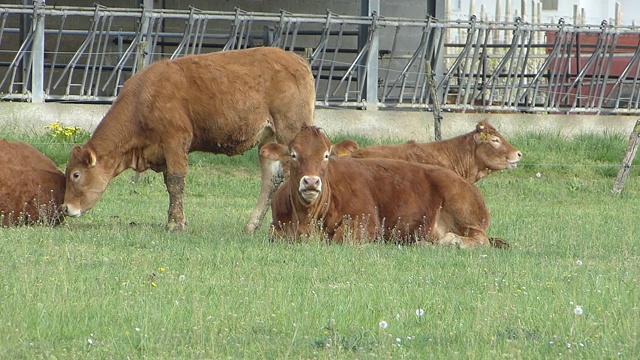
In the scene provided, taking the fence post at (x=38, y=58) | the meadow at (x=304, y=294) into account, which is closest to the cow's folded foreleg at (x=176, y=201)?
the meadow at (x=304, y=294)

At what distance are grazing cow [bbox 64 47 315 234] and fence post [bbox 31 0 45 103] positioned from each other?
7641mm

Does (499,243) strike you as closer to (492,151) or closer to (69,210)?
(69,210)

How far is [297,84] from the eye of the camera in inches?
457

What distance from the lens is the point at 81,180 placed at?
11.1 meters

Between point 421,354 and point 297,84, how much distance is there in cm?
640

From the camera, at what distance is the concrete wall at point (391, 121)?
59.7 ft

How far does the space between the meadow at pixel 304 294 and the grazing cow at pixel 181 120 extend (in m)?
0.49

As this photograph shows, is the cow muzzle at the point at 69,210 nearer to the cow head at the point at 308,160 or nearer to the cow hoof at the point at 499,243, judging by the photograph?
the cow head at the point at 308,160

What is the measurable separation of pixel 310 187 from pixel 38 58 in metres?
10.6

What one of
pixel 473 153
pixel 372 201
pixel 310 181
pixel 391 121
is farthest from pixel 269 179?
pixel 391 121

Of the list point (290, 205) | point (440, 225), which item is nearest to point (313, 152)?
point (290, 205)

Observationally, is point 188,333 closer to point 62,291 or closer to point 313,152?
point 62,291

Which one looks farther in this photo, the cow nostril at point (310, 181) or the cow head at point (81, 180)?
the cow head at point (81, 180)

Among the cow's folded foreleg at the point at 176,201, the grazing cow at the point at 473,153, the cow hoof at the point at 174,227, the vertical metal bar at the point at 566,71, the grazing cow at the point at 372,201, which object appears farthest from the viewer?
the vertical metal bar at the point at 566,71
